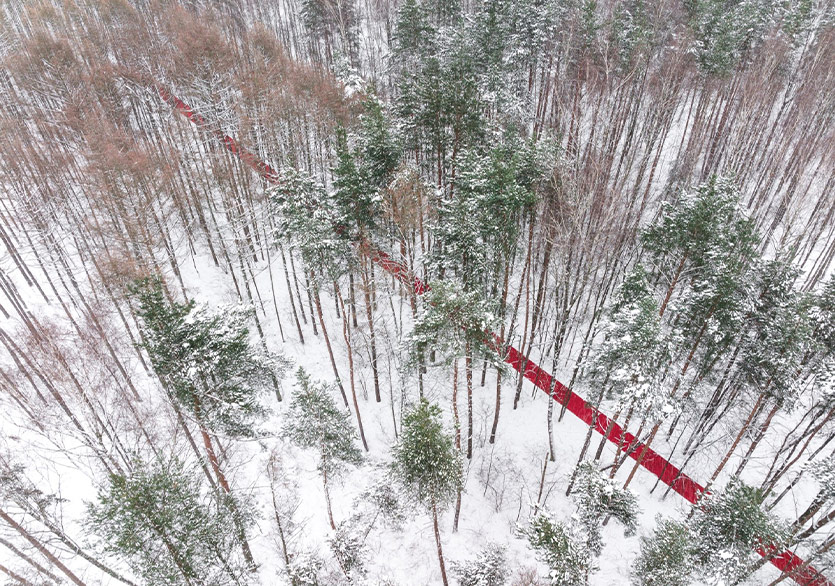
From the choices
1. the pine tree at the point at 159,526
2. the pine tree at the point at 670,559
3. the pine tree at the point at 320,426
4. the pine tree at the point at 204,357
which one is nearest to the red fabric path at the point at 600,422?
the pine tree at the point at 670,559

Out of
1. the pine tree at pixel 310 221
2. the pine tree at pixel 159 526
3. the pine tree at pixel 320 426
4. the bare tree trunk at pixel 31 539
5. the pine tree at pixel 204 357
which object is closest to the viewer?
the pine tree at pixel 159 526

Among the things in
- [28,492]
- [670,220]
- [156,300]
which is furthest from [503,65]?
[28,492]

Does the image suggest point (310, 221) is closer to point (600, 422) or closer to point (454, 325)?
point (454, 325)

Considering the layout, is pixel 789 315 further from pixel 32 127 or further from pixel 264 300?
pixel 32 127

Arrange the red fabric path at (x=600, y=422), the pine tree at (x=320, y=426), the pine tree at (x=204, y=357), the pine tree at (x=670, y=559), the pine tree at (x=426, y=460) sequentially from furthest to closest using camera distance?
the red fabric path at (x=600, y=422), the pine tree at (x=320, y=426), the pine tree at (x=426, y=460), the pine tree at (x=670, y=559), the pine tree at (x=204, y=357)

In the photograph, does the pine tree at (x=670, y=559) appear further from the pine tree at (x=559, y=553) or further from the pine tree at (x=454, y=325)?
the pine tree at (x=454, y=325)

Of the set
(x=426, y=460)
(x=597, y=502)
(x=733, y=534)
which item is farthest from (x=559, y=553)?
(x=733, y=534)

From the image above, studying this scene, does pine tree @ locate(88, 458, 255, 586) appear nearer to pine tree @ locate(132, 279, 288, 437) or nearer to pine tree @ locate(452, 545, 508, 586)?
pine tree @ locate(132, 279, 288, 437)

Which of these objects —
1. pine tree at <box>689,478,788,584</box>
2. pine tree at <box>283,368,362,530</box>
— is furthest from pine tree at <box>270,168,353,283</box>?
pine tree at <box>689,478,788,584</box>
